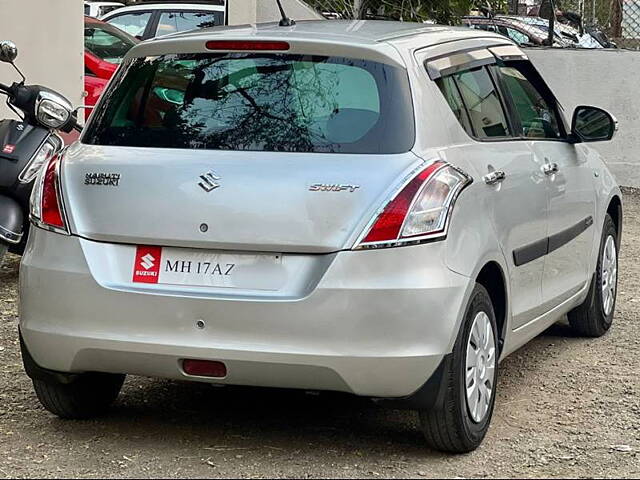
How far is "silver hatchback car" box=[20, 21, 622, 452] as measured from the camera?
4445 millimetres

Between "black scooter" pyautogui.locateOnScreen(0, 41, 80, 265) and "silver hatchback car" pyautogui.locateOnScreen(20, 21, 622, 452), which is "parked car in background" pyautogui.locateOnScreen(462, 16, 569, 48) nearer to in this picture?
"black scooter" pyautogui.locateOnScreen(0, 41, 80, 265)

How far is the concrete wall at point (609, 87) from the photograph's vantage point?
528 inches

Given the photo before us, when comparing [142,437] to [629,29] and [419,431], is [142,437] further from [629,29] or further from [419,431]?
[629,29]

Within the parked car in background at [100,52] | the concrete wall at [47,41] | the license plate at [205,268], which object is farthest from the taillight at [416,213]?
the parked car in background at [100,52]

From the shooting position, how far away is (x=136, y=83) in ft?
16.9

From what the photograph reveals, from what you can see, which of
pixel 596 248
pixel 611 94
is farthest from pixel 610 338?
pixel 611 94

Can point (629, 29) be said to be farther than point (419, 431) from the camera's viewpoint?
Yes

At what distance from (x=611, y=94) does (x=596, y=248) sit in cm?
710

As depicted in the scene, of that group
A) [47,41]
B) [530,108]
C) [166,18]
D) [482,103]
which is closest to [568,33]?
[166,18]

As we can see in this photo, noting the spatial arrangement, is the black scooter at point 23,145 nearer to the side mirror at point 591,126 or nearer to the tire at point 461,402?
the side mirror at point 591,126

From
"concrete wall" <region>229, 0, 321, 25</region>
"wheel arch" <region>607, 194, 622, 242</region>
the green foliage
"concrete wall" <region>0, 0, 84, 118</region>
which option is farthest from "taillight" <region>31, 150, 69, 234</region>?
"concrete wall" <region>229, 0, 321, 25</region>

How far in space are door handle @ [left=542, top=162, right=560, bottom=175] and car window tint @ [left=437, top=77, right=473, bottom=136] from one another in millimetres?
768

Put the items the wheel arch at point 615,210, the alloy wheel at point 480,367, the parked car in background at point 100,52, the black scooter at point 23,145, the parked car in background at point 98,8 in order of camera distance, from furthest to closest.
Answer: the parked car in background at point 98,8, the parked car in background at point 100,52, the black scooter at point 23,145, the wheel arch at point 615,210, the alloy wheel at point 480,367

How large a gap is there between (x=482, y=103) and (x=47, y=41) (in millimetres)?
6474
